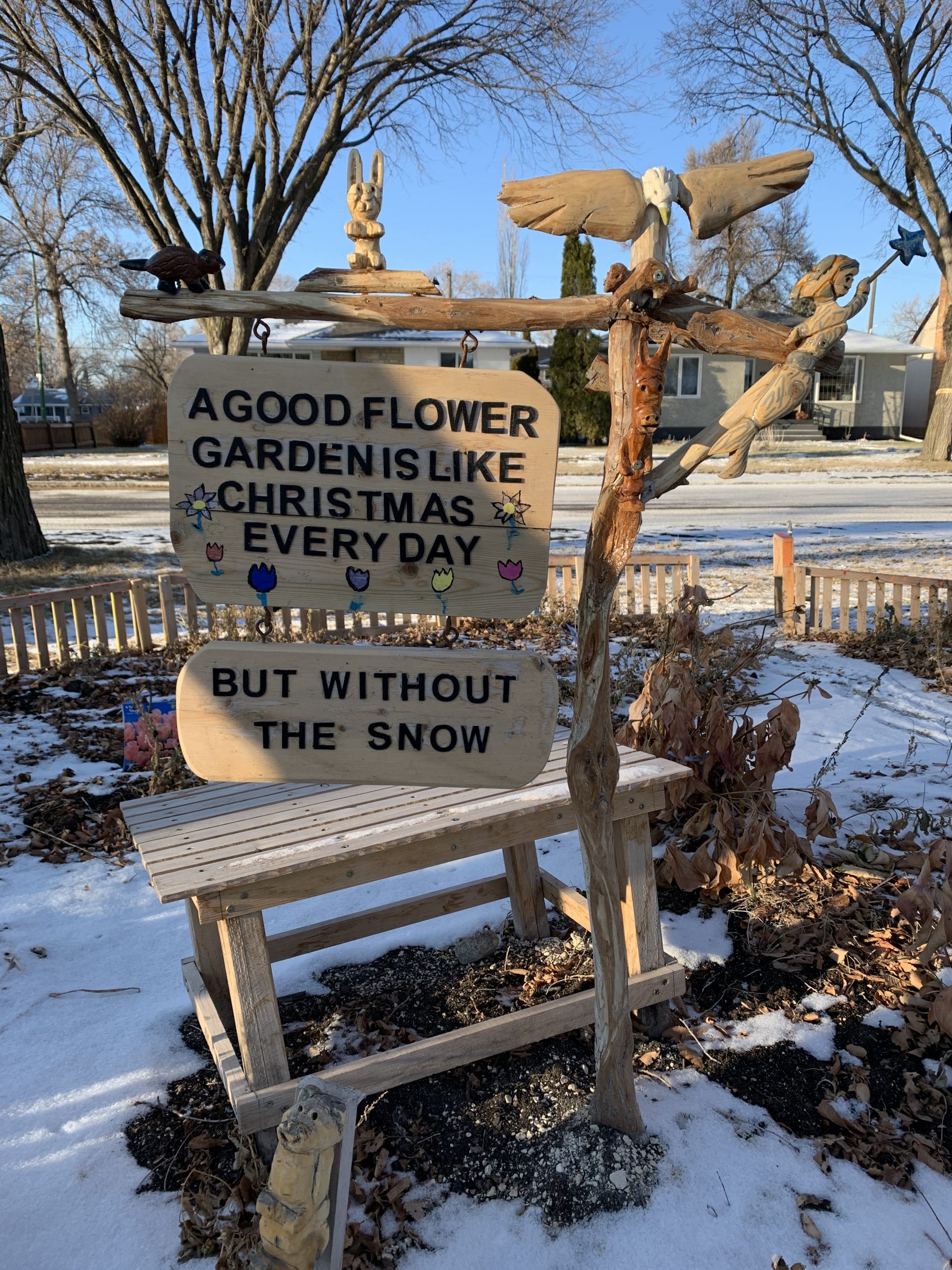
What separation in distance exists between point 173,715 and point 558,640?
3255mm

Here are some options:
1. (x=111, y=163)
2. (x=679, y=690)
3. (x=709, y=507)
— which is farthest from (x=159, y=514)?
(x=679, y=690)

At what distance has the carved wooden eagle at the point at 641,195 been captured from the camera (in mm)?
1824

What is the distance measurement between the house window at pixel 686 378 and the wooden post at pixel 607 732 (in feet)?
91.9

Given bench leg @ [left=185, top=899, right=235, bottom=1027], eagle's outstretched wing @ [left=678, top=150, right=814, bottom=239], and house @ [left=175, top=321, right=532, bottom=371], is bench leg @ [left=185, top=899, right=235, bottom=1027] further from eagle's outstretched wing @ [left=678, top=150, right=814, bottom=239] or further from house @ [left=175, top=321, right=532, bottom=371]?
house @ [left=175, top=321, right=532, bottom=371]

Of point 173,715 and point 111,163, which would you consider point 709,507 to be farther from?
point 173,715

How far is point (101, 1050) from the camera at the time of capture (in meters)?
2.52

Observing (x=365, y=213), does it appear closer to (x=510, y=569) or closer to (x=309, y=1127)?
(x=510, y=569)

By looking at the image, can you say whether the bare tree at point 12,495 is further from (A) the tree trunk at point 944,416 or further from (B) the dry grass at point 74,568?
(A) the tree trunk at point 944,416

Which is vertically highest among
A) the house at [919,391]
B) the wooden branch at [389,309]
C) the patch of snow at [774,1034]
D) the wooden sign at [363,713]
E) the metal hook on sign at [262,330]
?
the house at [919,391]

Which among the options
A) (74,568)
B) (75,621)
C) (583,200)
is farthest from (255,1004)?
(74,568)

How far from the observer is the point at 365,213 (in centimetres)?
252

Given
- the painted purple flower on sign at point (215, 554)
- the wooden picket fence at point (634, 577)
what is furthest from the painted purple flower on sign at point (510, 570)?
the wooden picket fence at point (634, 577)

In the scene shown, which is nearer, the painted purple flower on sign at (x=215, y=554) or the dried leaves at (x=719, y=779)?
the painted purple flower on sign at (x=215, y=554)

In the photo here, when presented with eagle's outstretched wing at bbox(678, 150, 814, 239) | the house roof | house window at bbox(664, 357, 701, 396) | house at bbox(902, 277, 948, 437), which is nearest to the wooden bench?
eagle's outstretched wing at bbox(678, 150, 814, 239)
